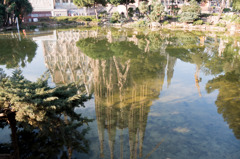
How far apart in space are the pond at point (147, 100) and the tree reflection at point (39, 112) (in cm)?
9

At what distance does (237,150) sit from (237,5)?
4659cm

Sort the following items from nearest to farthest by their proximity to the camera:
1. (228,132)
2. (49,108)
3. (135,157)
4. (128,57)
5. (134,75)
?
(49,108) → (135,157) → (228,132) → (134,75) → (128,57)

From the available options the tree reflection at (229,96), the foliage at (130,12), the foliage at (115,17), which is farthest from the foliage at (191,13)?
the tree reflection at (229,96)

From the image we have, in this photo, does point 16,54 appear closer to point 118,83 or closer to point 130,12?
point 118,83

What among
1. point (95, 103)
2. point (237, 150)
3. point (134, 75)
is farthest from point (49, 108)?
point (134, 75)

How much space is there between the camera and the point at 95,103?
13188 mm

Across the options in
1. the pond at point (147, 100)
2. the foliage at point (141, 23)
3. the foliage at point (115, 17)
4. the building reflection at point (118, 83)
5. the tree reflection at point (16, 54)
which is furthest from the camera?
the foliage at point (115, 17)

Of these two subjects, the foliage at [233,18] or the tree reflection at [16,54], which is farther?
the foliage at [233,18]

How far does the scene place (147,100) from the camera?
13445mm

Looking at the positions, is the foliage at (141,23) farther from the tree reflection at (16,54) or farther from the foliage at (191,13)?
the tree reflection at (16,54)

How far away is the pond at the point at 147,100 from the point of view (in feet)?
29.0

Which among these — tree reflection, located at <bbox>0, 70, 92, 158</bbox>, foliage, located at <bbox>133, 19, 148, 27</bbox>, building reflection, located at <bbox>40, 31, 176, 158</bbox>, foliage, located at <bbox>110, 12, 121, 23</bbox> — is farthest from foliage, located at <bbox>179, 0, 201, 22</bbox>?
tree reflection, located at <bbox>0, 70, 92, 158</bbox>

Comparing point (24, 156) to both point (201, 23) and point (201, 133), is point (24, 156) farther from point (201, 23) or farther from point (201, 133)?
point (201, 23)

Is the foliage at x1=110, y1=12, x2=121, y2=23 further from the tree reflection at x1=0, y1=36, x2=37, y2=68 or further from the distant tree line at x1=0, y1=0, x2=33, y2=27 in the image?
the tree reflection at x1=0, y1=36, x2=37, y2=68
